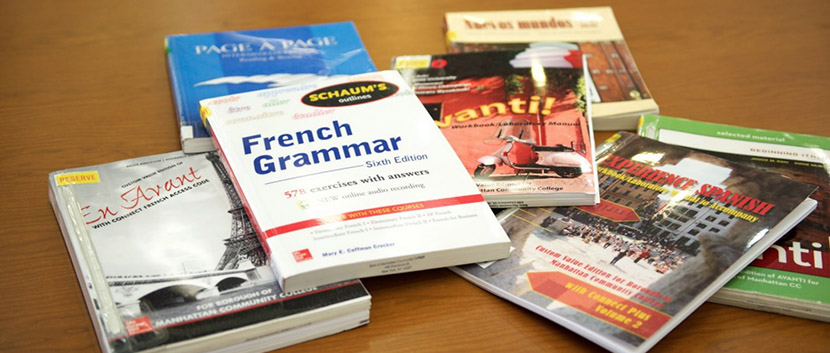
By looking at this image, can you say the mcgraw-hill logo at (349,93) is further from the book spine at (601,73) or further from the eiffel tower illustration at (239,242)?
the book spine at (601,73)

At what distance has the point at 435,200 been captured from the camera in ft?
3.00

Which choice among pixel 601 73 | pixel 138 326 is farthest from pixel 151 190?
pixel 601 73

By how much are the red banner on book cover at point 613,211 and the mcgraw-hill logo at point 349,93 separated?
32 cm

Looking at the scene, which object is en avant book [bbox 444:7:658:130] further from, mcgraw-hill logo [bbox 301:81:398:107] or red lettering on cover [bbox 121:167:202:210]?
red lettering on cover [bbox 121:167:202:210]

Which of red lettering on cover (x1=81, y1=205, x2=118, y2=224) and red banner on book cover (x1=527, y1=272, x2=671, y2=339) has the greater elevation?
red lettering on cover (x1=81, y1=205, x2=118, y2=224)

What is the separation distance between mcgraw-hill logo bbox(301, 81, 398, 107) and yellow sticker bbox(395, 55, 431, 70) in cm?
14

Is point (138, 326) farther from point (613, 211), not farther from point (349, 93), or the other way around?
point (613, 211)

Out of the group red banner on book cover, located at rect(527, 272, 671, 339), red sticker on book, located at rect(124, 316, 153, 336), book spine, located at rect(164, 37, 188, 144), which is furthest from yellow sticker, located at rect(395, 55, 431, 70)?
red sticker on book, located at rect(124, 316, 153, 336)

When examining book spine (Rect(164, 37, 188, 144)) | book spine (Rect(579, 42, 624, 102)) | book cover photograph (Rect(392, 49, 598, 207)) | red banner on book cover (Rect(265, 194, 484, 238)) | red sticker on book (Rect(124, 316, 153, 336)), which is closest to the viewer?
red sticker on book (Rect(124, 316, 153, 336))

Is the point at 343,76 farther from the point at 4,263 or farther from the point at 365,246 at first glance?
the point at 4,263

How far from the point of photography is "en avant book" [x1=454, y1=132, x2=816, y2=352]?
814 millimetres

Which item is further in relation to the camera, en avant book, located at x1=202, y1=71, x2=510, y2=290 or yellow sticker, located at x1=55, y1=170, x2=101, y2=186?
yellow sticker, located at x1=55, y1=170, x2=101, y2=186

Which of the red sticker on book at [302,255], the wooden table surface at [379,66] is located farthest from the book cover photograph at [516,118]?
the red sticker on book at [302,255]

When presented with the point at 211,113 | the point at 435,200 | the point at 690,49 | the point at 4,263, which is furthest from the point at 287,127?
the point at 690,49
